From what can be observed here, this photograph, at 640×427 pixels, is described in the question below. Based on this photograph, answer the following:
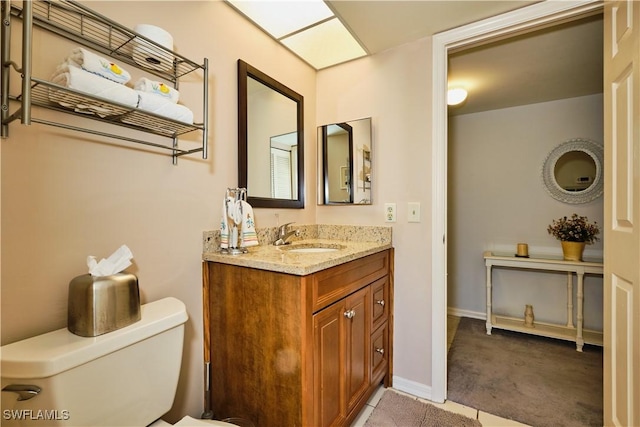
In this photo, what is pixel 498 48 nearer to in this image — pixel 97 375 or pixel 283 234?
pixel 283 234

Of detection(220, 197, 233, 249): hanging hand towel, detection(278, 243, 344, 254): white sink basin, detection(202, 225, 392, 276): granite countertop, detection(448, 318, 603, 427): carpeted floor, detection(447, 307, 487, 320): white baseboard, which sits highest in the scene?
detection(220, 197, 233, 249): hanging hand towel

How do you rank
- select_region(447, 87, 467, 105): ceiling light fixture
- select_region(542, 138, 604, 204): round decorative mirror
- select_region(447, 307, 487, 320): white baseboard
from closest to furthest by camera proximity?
select_region(447, 87, 467, 105): ceiling light fixture, select_region(542, 138, 604, 204): round decorative mirror, select_region(447, 307, 487, 320): white baseboard

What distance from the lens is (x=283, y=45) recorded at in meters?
1.75

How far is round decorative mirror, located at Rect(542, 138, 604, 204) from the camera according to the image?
2453 millimetres

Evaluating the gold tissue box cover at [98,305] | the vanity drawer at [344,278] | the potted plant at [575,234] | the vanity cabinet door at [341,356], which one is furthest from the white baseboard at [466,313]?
the gold tissue box cover at [98,305]

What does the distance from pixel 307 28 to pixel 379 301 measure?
1.66 meters

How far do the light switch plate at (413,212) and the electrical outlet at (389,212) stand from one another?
96 millimetres

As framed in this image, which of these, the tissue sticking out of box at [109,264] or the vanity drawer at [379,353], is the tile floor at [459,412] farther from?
the tissue sticking out of box at [109,264]

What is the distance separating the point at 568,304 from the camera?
2.43 metres

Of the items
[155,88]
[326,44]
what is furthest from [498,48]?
[155,88]

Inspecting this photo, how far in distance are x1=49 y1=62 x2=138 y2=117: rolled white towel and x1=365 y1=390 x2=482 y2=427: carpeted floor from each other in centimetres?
176

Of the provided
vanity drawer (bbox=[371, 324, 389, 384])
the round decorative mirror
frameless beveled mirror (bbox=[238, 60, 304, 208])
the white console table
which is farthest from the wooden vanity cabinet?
the round decorative mirror

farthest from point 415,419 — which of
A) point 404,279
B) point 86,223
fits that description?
point 86,223

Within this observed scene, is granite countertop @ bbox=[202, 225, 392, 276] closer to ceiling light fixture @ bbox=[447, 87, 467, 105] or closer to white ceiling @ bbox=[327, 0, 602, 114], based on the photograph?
white ceiling @ bbox=[327, 0, 602, 114]
